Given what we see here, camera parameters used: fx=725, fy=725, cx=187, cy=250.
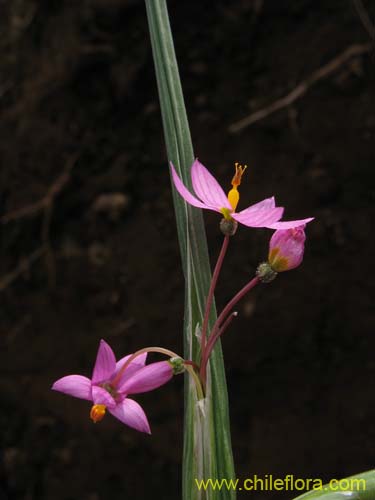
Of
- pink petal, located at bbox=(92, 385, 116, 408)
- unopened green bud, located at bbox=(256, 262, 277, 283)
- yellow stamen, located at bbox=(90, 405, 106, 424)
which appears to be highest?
unopened green bud, located at bbox=(256, 262, 277, 283)

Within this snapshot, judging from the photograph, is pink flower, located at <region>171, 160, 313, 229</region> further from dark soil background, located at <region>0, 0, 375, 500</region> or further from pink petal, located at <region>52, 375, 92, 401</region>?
dark soil background, located at <region>0, 0, 375, 500</region>

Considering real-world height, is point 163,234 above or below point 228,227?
above

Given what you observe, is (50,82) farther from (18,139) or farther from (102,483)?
(102,483)

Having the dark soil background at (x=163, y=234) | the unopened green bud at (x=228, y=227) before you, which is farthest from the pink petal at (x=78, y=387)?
the dark soil background at (x=163, y=234)

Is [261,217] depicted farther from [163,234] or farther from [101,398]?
[163,234]

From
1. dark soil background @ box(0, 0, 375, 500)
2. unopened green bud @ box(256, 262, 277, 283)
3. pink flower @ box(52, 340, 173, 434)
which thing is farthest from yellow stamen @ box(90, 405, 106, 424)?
dark soil background @ box(0, 0, 375, 500)

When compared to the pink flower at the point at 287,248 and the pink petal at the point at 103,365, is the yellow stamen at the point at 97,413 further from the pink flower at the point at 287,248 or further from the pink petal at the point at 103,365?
the pink flower at the point at 287,248

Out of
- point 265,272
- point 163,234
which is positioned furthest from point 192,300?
point 163,234
